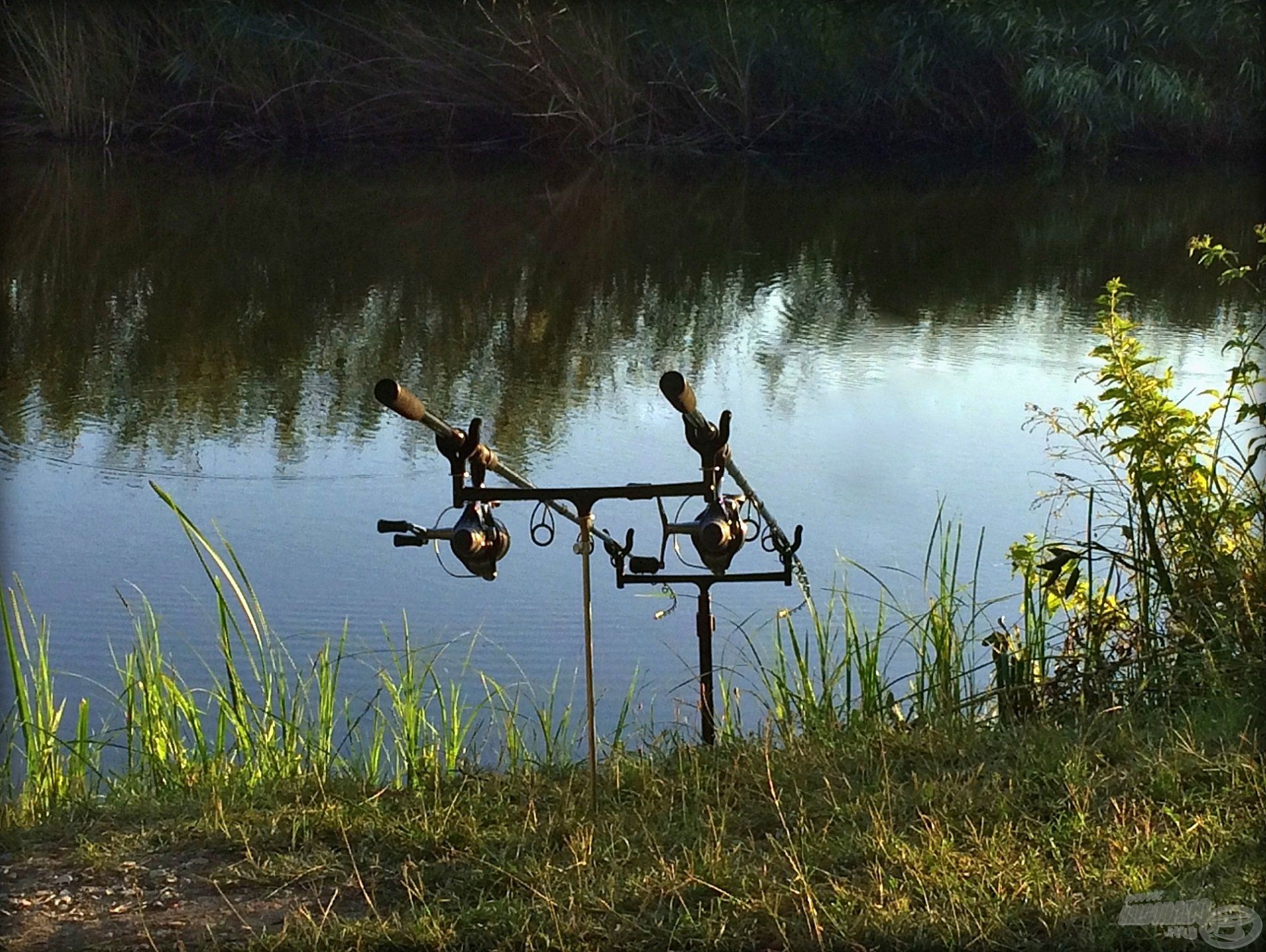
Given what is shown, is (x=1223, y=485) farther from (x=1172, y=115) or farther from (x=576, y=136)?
(x=576, y=136)

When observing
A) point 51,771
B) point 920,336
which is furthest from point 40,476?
point 920,336

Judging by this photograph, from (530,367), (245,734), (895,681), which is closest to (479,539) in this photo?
(245,734)

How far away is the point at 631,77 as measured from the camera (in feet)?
41.5

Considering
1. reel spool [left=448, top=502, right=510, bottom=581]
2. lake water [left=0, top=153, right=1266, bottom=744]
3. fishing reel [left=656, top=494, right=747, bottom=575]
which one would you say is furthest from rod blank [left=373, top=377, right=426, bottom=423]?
lake water [left=0, top=153, right=1266, bottom=744]

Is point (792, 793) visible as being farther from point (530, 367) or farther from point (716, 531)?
point (530, 367)

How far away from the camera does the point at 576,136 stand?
13.0 meters

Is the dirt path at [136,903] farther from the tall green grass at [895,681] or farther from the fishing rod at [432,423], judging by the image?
the fishing rod at [432,423]

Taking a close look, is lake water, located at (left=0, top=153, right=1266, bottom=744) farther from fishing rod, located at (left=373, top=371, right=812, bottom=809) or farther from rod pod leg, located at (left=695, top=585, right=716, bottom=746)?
fishing rod, located at (left=373, top=371, right=812, bottom=809)

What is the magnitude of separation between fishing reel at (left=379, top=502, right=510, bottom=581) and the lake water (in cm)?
87

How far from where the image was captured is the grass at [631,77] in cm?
1129

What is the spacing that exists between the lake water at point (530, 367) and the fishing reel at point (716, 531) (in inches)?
30.4
